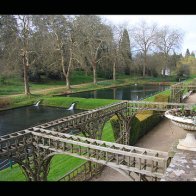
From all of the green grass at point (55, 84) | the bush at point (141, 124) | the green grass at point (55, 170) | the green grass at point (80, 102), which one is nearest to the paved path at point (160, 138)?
the bush at point (141, 124)

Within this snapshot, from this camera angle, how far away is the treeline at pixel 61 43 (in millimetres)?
35438

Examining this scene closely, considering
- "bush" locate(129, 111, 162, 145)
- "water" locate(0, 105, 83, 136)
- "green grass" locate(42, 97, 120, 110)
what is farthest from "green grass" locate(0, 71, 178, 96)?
"bush" locate(129, 111, 162, 145)

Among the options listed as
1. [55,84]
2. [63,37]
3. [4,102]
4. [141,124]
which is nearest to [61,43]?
[63,37]

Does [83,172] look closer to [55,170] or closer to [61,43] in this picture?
[55,170]

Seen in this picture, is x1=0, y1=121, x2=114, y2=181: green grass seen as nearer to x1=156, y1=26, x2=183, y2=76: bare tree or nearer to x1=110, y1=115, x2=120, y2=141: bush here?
x1=110, y1=115, x2=120, y2=141: bush

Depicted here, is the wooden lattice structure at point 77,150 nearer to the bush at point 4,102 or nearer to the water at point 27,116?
the water at point 27,116

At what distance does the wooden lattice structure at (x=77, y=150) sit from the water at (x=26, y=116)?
37.9 feet

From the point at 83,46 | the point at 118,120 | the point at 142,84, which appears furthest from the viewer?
the point at 142,84
